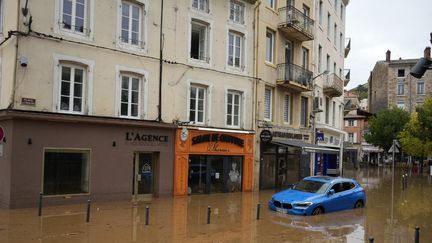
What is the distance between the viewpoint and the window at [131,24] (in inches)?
758

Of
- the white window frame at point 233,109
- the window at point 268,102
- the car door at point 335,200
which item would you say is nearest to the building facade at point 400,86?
the window at point 268,102

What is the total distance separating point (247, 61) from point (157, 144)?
24.4 ft

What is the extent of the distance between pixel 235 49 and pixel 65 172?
36.6ft

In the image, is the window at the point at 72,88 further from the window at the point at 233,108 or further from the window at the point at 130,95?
the window at the point at 233,108

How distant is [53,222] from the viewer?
538 inches

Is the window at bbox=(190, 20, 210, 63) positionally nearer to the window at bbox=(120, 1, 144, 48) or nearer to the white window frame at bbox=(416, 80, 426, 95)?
the window at bbox=(120, 1, 144, 48)

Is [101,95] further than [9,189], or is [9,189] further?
[101,95]

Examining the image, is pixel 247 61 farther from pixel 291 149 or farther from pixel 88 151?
pixel 88 151

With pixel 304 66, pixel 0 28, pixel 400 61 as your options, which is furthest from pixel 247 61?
pixel 400 61

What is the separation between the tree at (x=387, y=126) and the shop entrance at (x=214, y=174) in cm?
4246

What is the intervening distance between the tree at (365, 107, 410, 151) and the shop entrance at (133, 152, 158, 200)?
47.5 meters

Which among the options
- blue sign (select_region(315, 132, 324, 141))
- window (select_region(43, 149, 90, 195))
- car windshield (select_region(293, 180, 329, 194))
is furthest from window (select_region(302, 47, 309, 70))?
window (select_region(43, 149, 90, 195))

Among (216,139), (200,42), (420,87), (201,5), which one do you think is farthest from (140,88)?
(420,87)

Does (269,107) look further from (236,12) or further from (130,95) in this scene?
(130,95)
